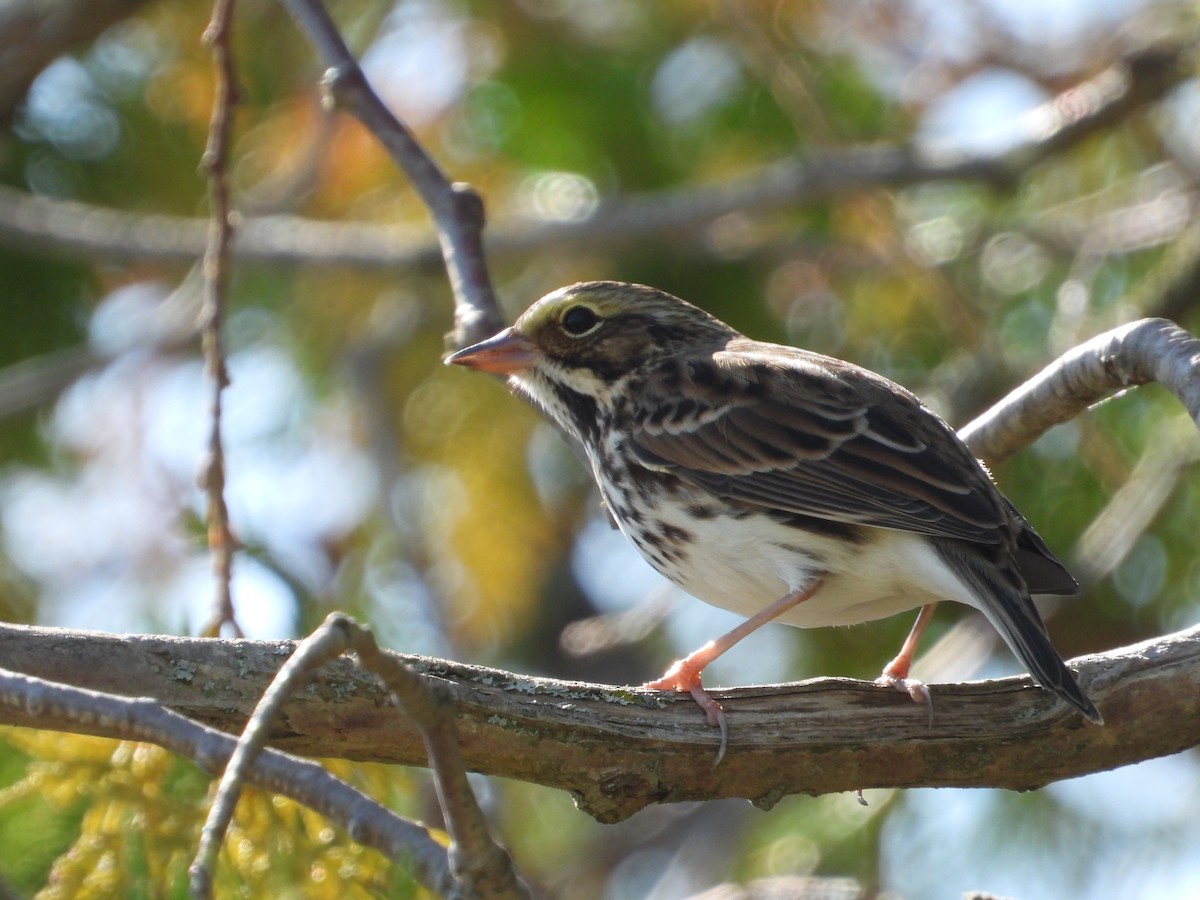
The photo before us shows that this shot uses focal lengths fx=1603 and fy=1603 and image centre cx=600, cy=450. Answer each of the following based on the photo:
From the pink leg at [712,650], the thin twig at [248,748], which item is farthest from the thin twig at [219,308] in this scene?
the thin twig at [248,748]

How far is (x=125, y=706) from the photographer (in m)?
2.59

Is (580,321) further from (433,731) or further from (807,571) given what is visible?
(433,731)

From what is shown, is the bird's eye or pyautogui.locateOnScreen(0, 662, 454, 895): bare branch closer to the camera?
pyautogui.locateOnScreen(0, 662, 454, 895): bare branch

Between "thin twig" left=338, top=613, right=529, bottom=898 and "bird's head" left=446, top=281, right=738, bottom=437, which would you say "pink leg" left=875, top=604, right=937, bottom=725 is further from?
"thin twig" left=338, top=613, right=529, bottom=898

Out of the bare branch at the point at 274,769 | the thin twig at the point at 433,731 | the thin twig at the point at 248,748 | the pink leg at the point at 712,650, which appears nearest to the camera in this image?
the thin twig at the point at 248,748

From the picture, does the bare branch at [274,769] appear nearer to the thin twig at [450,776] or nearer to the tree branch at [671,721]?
the thin twig at [450,776]

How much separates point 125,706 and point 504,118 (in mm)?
5470

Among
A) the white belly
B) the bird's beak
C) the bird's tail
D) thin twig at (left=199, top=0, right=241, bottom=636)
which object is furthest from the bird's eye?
the bird's tail

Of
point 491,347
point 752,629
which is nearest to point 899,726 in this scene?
point 752,629

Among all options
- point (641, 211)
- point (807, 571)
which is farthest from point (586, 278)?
point (807, 571)

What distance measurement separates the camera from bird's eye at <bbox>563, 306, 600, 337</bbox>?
5234 millimetres

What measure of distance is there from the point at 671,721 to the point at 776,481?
1.16 meters

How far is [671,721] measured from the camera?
3.55 metres

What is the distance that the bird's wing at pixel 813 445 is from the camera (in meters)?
4.29
